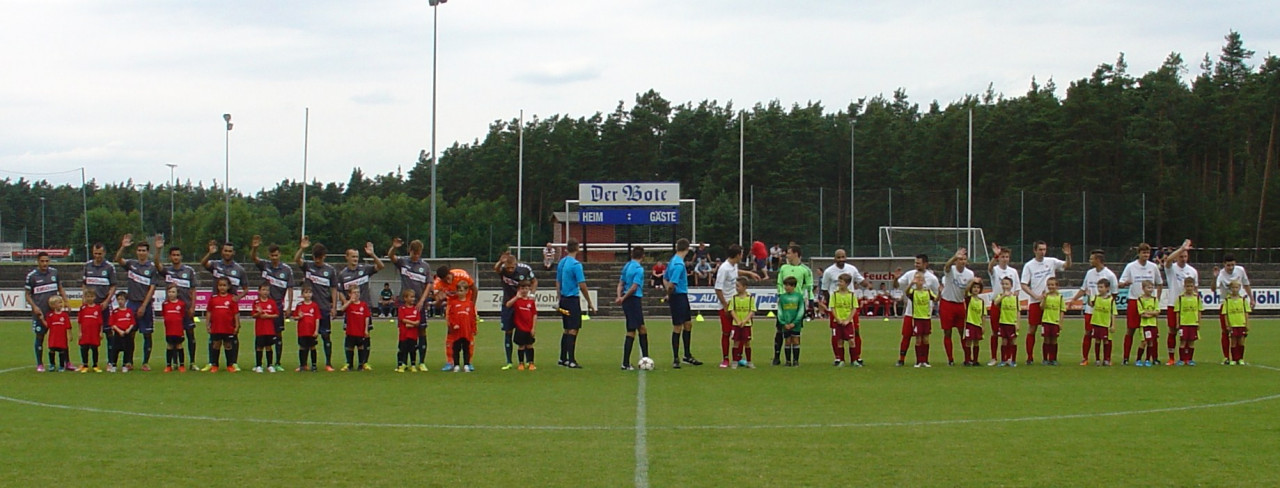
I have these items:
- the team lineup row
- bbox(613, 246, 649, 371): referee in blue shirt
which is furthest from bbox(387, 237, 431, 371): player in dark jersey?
bbox(613, 246, 649, 371): referee in blue shirt

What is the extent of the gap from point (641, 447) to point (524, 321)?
23.9ft

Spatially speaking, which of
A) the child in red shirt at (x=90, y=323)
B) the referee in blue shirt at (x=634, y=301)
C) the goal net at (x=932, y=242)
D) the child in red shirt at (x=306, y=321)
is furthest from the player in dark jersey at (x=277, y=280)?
the goal net at (x=932, y=242)

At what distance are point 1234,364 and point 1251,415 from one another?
262 inches

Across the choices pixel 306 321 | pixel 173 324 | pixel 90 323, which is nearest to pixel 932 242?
pixel 306 321

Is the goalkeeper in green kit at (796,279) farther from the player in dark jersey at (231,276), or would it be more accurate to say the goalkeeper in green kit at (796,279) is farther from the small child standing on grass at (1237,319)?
the player in dark jersey at (231,276)

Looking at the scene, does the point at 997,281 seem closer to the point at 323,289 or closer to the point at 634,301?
the point at 634,301

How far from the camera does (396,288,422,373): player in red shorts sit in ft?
53.1

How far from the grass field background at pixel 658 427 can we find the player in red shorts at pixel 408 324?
455 millimetres

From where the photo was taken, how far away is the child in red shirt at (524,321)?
16.3m

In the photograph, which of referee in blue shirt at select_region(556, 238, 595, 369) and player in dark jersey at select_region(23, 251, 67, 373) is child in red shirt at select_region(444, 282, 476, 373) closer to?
referee in blue shirt at select_region(556, 238, 595, 369)

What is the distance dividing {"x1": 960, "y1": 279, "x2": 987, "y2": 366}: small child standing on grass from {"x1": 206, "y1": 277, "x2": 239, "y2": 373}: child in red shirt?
10391mm

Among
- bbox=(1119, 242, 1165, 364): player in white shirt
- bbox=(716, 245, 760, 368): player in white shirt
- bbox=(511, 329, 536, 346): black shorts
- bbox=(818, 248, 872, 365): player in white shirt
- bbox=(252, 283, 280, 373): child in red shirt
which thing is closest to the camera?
bbox=(252, 283, 280, 373): child in red shirt

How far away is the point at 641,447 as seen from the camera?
9.23 metres

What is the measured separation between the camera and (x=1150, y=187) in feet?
197
